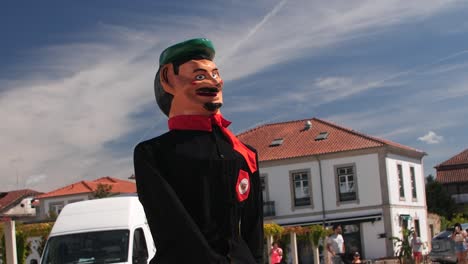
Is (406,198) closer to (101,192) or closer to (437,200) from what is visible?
(437,200)

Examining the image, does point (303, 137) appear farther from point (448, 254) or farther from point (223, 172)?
point (223, 172)

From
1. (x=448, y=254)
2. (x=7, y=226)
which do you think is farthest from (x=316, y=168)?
(x=7, y=226)

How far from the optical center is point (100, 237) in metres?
14.2

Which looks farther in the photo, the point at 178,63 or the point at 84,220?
the point at 84,220

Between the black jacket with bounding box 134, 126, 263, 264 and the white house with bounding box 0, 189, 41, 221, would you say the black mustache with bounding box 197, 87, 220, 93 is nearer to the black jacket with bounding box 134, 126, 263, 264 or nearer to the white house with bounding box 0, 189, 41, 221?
the black jacket with bounding box 134, 126, 263, 264

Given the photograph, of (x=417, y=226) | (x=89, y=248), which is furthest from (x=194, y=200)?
(x=417, y=226)

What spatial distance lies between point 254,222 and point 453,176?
261ft

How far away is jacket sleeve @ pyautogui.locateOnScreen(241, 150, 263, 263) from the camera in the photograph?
5.57 metres

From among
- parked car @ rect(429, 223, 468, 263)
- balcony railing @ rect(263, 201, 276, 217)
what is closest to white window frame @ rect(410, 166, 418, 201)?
balcony railing @ rect(263, 201, 276, 217)

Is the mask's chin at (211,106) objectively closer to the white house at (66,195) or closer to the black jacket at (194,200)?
the black jacket at (194,200)

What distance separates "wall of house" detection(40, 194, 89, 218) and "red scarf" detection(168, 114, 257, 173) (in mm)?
64155

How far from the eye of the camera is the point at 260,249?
18.4 feet

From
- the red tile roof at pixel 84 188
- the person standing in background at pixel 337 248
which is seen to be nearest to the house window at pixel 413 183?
the red tile roof at pixel 84 188

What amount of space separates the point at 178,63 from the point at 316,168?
44138 mm
